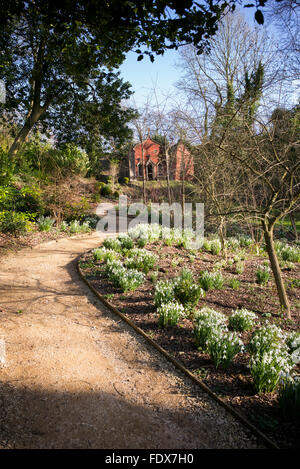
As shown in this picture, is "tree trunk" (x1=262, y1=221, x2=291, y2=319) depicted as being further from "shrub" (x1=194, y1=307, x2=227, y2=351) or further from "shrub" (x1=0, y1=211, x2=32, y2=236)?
"shrub" (x1=0, y1=211, x2=32, y2=236)

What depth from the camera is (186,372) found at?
3.05 metres

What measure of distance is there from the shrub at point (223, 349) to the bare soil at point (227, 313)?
5.7 inches

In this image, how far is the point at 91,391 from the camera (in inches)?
109

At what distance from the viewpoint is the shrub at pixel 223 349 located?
2.99m

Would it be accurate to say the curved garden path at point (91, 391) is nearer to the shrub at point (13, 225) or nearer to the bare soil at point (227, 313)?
the bare soil at point (227, 313)

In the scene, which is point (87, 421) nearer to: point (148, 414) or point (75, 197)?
point (148, 414)

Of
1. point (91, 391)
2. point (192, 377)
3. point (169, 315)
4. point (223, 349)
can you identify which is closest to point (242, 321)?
point (223, 349)

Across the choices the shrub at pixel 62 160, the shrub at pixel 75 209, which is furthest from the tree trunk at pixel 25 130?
the shrub at pixel 75 209

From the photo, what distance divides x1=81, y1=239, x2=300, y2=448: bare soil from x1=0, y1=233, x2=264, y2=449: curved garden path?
20 centimetres

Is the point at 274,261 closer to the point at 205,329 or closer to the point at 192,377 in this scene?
the point at 205,329

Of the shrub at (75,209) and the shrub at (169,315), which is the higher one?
the shrub at (75,209)

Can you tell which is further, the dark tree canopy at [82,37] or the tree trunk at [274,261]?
the tree trunk at [274,261]
